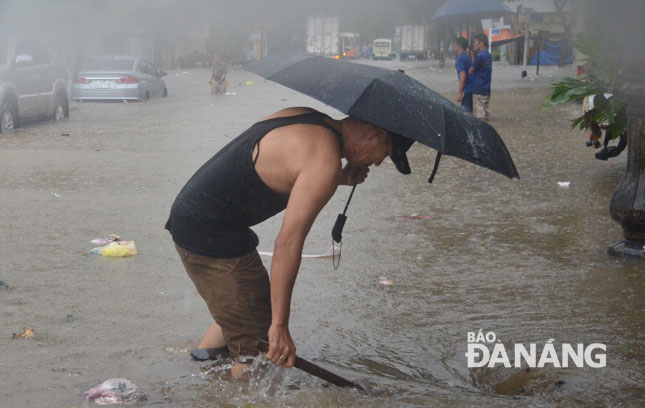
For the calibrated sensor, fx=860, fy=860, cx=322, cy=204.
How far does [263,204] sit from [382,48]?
230 feet

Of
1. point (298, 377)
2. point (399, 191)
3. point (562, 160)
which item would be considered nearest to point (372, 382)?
point (298, 377)

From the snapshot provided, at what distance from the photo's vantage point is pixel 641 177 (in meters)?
6.04

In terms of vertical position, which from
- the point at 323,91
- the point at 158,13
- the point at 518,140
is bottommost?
the point at 518,140

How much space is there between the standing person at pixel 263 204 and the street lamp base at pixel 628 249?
319cm

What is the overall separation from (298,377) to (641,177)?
3.31 meters

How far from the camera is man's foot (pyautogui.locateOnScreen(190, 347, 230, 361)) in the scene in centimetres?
401

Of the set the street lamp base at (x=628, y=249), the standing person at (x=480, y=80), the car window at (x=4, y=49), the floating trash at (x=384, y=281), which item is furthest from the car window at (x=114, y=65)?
the car window at (x=4, y=49)

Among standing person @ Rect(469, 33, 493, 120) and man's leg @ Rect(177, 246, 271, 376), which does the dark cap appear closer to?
man's leg @ Rect(177, 246, 271, 376)

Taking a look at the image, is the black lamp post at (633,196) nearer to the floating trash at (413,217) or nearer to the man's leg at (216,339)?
the floating trash at (413,217)

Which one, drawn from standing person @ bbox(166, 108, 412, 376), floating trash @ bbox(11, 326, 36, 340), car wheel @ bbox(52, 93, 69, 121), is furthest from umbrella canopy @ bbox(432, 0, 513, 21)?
standing person @ bbox(166, 108, 412, 376)

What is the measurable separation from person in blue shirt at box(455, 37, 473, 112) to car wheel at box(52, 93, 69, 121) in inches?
300

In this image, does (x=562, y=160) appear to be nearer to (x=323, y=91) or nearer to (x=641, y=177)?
(x=641, y=177)

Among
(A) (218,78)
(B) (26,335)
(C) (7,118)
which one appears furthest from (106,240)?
(A) (218,78)

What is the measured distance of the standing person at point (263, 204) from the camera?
3133mm
